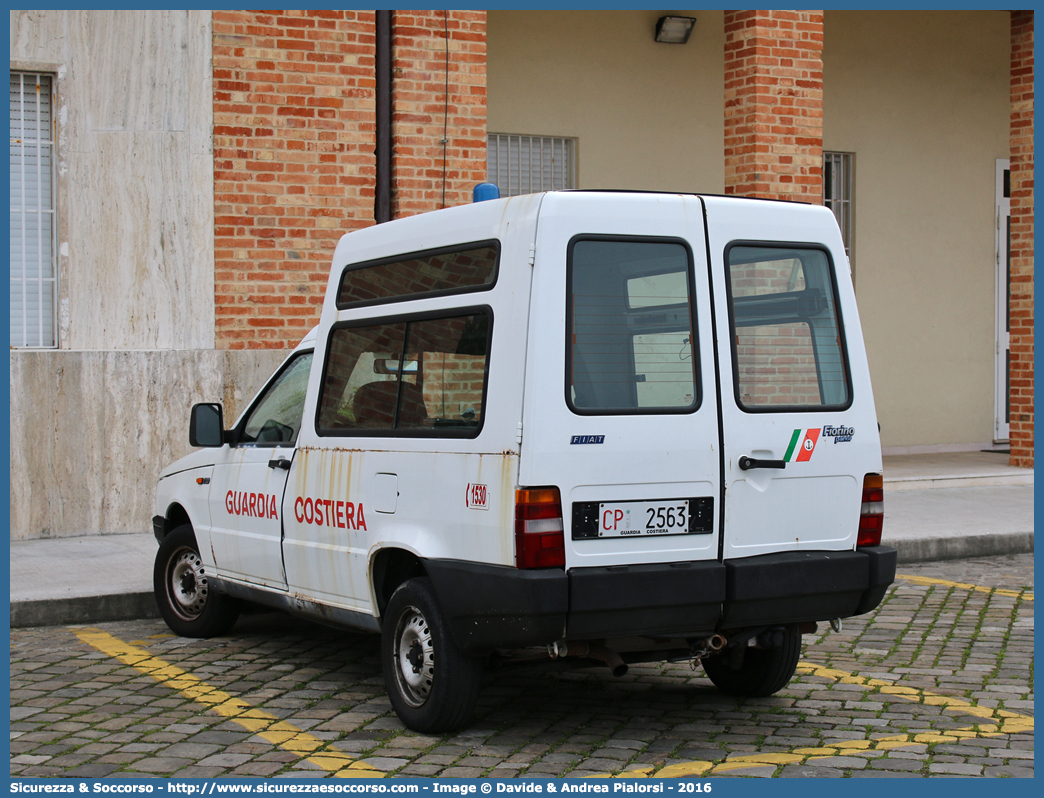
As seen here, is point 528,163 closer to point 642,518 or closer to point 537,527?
point 642,518

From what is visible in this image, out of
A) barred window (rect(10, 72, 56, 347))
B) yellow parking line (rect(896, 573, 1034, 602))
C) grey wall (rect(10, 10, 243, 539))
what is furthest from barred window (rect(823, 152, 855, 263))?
barred window (rect(10, 72, 56, 347))

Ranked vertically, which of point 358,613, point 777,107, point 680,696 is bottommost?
point 680,696

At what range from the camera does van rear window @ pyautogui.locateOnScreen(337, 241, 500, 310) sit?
5105 mm

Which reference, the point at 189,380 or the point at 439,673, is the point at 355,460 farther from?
the point at 189,380

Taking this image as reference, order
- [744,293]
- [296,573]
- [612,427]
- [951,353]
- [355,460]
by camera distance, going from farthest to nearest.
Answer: [951,353] < [296,573] < [355,460] < [744,293] < [612,427]

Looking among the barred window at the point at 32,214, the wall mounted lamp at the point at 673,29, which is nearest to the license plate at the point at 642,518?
the barred window at the point at 32,214

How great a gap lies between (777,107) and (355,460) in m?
7.91

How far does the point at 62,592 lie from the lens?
7.73 metres

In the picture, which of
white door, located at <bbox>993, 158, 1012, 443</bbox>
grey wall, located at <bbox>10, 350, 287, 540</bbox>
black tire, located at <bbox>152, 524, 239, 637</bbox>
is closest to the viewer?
black tire, located at <bbox>152, 524, 239, 637</bbox>

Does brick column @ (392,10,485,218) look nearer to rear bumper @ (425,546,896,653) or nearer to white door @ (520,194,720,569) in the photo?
white door @ (520,194,720,569)

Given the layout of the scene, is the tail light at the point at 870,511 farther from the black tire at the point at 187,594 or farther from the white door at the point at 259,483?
the black tire at the point at 187,594

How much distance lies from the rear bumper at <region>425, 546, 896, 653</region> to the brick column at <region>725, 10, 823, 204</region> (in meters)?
7.39

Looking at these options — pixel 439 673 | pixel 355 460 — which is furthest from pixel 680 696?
pixel 355 460

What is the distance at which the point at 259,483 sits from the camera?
6418 millimetres
